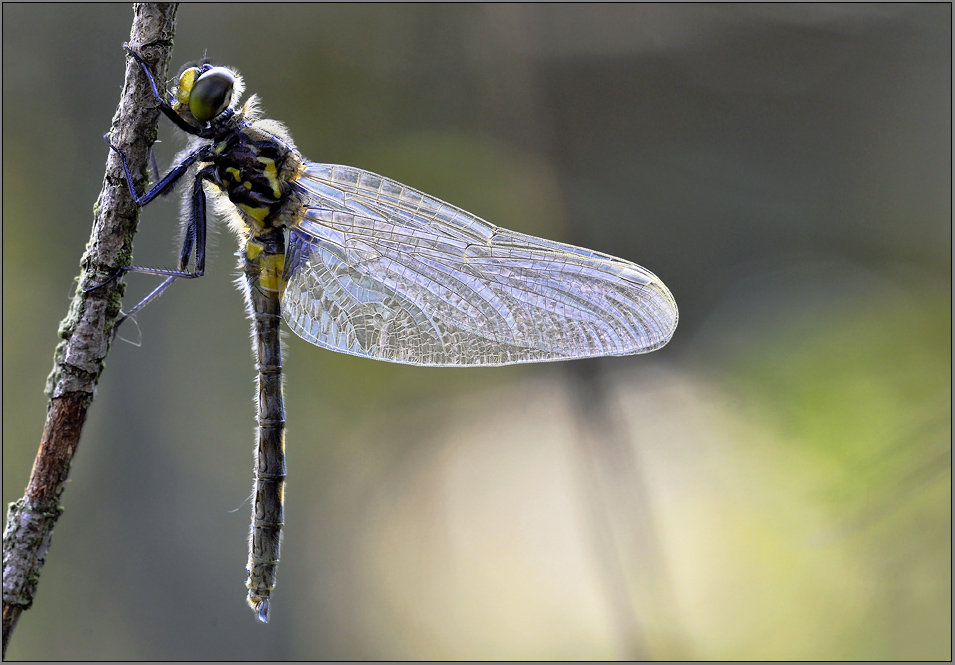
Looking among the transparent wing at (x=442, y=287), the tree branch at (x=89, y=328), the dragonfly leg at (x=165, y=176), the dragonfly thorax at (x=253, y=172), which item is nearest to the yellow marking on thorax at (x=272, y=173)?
the dragonfly thorax at (x=253, y=172)

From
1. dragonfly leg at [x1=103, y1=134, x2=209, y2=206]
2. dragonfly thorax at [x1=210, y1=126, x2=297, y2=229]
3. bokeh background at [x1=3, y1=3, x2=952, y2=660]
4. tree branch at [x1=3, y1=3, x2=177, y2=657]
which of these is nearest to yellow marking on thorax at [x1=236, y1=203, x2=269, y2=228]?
dragonfly thorax at [x1=210, y1=126, x2=297, y2=229]

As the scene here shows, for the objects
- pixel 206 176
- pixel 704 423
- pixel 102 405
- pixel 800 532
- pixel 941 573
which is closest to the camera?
→ pixel 206 176

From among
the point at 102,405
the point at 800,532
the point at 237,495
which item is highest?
the point at 102,405

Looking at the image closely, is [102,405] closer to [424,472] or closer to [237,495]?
[237,495]

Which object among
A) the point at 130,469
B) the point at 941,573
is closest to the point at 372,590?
the point at 130,469

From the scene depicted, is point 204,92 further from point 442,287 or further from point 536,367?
point 536,367

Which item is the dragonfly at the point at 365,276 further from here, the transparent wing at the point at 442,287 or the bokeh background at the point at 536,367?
the bokeh background at the point at 536,367

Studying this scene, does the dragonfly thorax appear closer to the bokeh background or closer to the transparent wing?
the transparent wing
